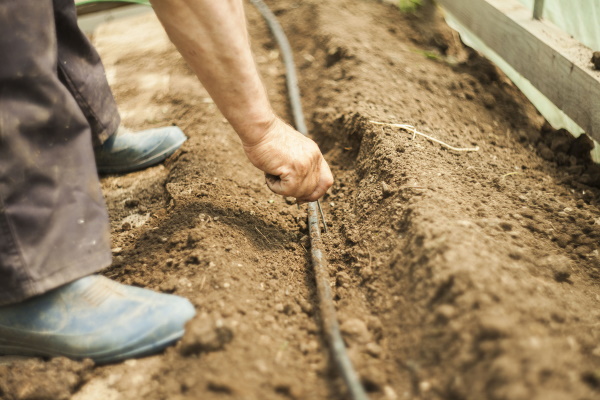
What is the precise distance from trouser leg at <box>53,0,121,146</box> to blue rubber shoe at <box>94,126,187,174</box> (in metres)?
0.14

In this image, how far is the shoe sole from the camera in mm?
2355

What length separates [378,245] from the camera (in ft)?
5.47

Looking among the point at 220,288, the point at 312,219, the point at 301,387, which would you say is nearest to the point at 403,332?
the point at 301,387

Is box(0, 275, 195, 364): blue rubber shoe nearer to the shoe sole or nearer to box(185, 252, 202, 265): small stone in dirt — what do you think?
box(185, 252, 202, 265): small stone in dirt

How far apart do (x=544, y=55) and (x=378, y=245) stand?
1.19m

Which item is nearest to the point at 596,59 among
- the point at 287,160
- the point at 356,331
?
the point at 287,160

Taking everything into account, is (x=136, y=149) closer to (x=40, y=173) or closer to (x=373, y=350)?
(x=40, y=173)

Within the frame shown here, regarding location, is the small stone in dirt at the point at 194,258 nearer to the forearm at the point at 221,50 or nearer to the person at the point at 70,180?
the person at the point at 70,180

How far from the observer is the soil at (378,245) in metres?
1.22

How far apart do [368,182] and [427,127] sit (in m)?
0.43

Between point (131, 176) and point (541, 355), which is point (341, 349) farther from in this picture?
point (131, 176)

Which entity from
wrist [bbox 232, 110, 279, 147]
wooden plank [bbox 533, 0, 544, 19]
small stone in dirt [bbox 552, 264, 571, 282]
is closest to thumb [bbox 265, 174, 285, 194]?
wrist [bbox 232, 110, 279, 147]

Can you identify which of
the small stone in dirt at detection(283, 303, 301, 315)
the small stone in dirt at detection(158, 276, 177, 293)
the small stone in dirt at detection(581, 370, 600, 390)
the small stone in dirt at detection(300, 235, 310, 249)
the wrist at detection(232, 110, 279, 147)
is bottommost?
the small stone in dirt at detection(300, 235, 310, 249)

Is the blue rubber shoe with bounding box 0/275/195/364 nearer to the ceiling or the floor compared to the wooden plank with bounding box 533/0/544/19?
nearer to the floor
